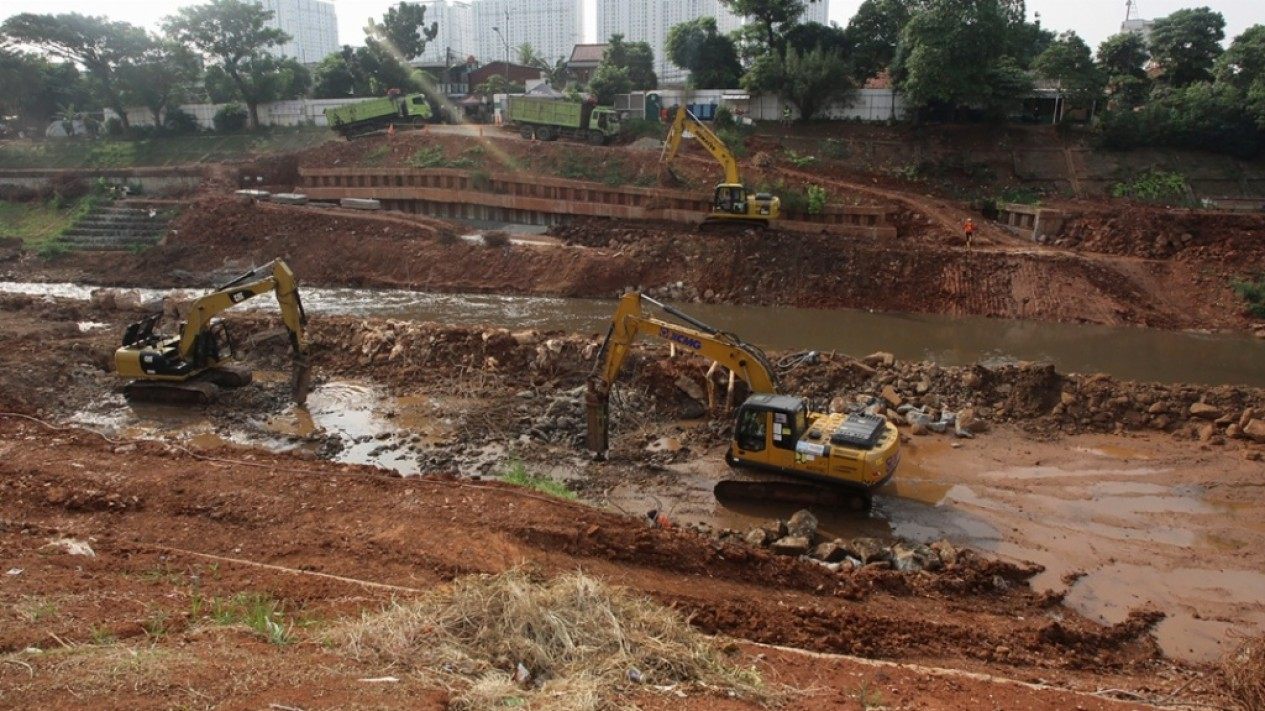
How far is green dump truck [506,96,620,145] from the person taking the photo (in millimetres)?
36062

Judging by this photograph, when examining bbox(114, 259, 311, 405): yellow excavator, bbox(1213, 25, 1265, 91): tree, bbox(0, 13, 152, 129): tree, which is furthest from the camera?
bbox(0, 13, 152, 129): tree

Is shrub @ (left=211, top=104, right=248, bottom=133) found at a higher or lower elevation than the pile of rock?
higher

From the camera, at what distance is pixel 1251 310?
23.3m

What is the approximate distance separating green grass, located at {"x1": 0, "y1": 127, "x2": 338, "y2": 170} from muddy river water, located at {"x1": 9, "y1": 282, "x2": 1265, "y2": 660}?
28.8 m

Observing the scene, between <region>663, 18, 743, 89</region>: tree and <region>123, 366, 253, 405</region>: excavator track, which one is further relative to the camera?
<region>663, 18, 743, 89</region>: tree

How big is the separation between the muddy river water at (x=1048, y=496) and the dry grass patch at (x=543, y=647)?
18.4 feet

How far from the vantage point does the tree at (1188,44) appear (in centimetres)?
3769

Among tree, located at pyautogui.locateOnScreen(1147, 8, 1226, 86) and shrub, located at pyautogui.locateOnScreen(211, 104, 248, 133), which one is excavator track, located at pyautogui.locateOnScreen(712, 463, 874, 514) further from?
shrub, located at pyautogui.locateOnScreen(211, 104, 248, 133)

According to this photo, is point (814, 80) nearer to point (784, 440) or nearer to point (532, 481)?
point (784, 440)

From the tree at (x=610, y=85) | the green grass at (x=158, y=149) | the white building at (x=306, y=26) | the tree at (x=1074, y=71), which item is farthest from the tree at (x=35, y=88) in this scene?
the white building at (x=306, y=26)

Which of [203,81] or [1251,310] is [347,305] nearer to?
[1251,310]

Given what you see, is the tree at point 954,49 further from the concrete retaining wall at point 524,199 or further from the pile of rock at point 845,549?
the pile of rock at point 845,549

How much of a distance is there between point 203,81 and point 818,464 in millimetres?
49370

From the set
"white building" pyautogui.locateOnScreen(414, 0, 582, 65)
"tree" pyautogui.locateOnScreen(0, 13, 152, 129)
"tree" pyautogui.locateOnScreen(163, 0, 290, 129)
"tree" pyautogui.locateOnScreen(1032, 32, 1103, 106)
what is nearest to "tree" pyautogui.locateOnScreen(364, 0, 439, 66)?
"tree" pyautogui.locateOnScreen(163, 0, 290, 129)
